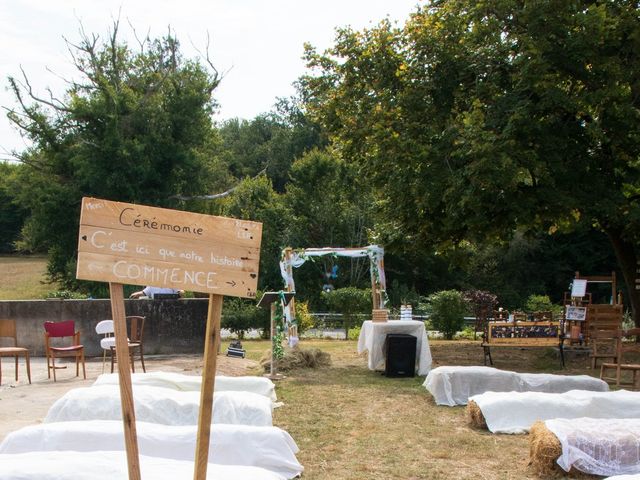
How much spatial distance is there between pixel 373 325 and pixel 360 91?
16.7 ft

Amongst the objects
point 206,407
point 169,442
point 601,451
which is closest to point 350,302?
point 601,451

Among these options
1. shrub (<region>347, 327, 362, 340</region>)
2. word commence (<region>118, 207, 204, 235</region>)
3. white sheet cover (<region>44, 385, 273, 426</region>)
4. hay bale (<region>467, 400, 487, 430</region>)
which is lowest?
hay bale (<region>467, 400, 487, 430</region>)

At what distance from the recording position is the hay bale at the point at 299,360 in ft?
40.9

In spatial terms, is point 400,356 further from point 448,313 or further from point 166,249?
point 166,249

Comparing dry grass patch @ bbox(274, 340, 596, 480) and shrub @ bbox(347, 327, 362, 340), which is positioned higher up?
shrub @ bbox(347, 327, 362, 340)

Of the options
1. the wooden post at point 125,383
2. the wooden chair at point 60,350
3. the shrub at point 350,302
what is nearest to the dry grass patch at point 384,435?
the wooden post at point 125,383

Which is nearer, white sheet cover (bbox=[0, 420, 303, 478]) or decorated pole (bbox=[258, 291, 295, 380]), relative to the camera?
white sheet cover (bbox=[0, 420, 303, 478])

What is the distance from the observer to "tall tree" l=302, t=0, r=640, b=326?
41.2 ft

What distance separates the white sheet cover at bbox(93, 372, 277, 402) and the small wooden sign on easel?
14.9ft

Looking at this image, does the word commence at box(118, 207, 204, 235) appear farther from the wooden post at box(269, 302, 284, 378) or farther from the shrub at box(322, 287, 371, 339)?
the shrub at box(322, 287, 371, 339)

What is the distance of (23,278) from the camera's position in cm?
3525

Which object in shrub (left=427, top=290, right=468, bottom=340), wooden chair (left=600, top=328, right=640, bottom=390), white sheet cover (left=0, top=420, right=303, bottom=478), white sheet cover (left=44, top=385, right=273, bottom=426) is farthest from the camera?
shrub (left=427, top=290, right=468, bottom=340)

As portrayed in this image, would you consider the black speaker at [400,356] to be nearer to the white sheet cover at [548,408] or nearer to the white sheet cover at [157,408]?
the white sheet cover at [548,408]

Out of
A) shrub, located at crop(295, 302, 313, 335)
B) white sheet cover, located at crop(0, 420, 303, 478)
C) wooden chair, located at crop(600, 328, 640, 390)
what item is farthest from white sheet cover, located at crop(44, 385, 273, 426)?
shrub, located at crop(295, 302, 313, 335)
